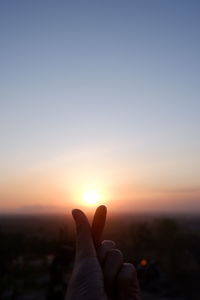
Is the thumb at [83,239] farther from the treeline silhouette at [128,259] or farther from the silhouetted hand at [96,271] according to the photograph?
the treeline silhouette at [128,259]

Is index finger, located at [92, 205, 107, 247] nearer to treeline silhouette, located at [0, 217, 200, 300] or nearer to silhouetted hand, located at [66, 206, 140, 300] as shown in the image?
silhouetted hand, located at [66, 206, 140, 300]

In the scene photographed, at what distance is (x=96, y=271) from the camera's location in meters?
2.94

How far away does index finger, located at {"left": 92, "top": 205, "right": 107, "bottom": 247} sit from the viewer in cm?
295

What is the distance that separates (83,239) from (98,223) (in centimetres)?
15

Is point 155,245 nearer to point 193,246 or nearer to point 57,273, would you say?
point 193,246

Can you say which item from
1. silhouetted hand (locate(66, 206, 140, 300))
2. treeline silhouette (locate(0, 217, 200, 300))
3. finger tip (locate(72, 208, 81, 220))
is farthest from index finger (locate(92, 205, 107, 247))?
treeline silhouette (locate(0, 217, 200, 300))

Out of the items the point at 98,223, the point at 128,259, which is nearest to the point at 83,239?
the point at 98,223

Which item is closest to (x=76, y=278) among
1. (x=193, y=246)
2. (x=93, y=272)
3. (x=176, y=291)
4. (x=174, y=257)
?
(x=93, y=272)

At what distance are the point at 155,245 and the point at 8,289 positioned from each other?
18583 millimetres

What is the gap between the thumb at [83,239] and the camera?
2969 millimetres

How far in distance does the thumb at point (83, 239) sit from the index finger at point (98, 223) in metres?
0.07

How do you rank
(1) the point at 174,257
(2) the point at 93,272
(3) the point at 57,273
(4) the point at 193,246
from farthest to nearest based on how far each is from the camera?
(4) the point at 193,246, (1) the point at 174,257, (3) the point at 57,273, (2) the point at 93,272

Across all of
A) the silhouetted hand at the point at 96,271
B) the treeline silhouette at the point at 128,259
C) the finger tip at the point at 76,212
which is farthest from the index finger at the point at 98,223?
the treeline silhouette at the point at 128,259

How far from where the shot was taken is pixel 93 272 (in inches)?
115
